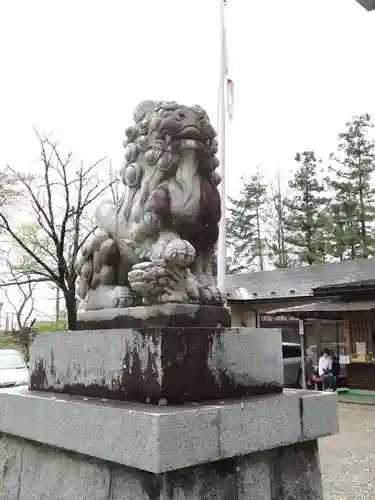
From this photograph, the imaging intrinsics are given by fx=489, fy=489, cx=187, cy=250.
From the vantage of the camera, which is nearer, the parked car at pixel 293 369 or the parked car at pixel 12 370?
the parked car at pixel 12 370

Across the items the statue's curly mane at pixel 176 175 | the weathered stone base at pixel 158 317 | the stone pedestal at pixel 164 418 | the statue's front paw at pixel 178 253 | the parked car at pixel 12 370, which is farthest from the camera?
the parked car at pixel 12 370

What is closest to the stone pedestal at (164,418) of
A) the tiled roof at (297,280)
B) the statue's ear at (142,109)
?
the statue's ear at (142,109)

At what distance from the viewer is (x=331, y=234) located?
90.7ft

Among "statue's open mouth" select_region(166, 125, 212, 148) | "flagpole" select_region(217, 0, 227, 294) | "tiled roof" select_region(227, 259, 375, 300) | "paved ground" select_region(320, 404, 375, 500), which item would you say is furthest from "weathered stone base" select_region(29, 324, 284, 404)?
"tiled roof" select_region(227, 259, 375, 300)

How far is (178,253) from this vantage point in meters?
2.97

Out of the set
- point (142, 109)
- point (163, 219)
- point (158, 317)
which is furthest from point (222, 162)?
point (158, 317)

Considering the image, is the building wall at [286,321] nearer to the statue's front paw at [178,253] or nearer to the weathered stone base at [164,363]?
the weathered stone base at [164,363]

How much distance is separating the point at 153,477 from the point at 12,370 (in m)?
10.7

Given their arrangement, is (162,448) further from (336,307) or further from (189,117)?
(336,307)

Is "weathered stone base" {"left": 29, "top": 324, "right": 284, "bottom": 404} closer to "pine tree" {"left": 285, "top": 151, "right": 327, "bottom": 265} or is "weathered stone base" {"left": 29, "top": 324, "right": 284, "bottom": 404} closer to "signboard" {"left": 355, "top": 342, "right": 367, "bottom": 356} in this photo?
"signboard" {"left": 355, "top": 342, "right": 367, "bottom": 356}

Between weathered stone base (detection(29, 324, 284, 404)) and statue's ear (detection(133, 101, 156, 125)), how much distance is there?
4.96 ft

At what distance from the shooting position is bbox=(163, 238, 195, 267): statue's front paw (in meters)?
2.96

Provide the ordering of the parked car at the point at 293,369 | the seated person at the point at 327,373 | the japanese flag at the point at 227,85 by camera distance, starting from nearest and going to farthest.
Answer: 1. the japanese flag at the point at 227,85
2. the seated person at the point at 327,373
3. the parked car at the point at 293,369

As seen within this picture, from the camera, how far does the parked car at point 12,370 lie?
36.5 feet
